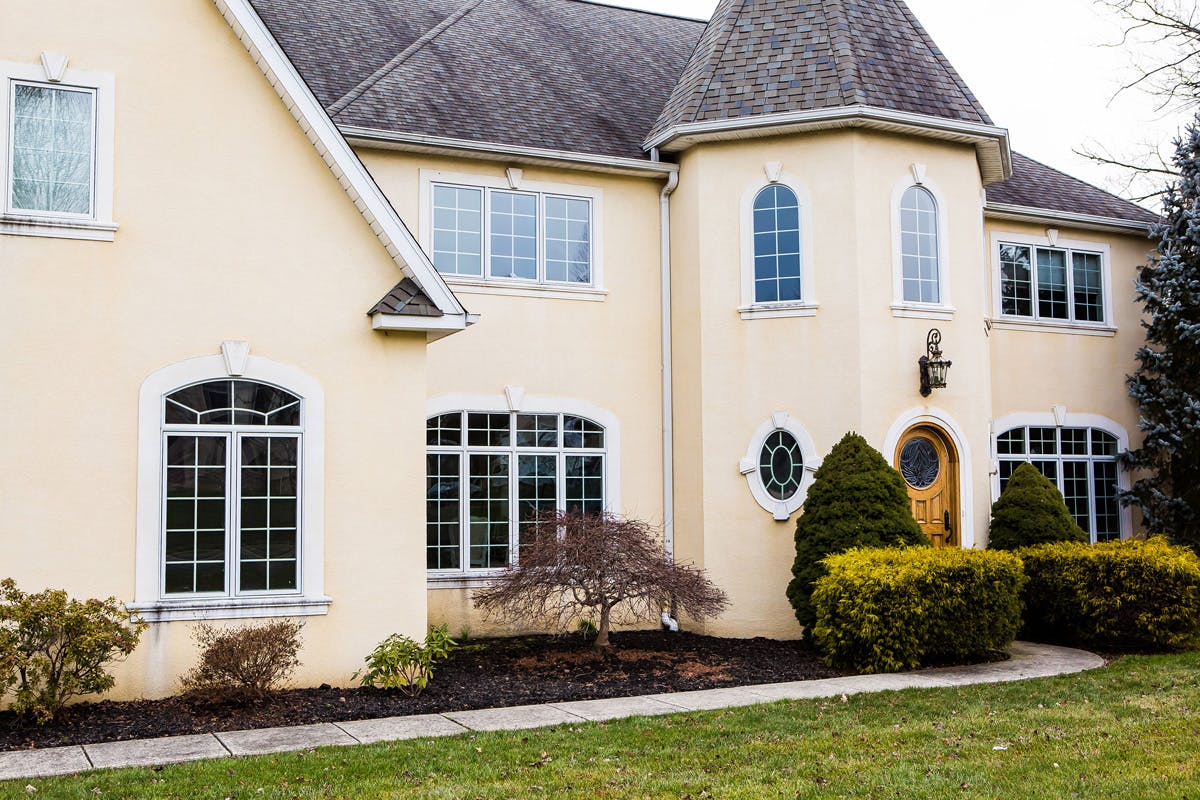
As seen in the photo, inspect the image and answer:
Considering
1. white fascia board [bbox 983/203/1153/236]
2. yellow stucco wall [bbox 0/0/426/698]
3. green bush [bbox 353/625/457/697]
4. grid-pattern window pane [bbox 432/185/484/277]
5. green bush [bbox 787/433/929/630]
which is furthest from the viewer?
white fascia board [bbox 983/203/1153/236]

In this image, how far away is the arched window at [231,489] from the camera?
977 centimetres

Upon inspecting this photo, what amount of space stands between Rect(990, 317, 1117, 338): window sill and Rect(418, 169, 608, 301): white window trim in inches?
228

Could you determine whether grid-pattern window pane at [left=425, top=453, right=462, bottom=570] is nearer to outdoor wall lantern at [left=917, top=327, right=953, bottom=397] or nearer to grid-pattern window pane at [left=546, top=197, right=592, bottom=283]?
grid-pattern window pane at [left=546, top=197, right=592, bottom=283]

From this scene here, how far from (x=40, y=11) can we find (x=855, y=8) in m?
9.51

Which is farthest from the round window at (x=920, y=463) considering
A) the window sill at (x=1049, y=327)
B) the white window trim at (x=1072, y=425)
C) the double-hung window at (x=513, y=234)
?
the double-hung window at (x=513, y=234)

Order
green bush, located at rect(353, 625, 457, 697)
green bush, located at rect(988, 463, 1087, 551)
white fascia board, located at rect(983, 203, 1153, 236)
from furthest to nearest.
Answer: white fascia board, located at rect(983, 203, 1153, 236) → green bush, located at rect(988, 463, 1087, 551) → green bush, located at rect(353, 625, 457, 697)

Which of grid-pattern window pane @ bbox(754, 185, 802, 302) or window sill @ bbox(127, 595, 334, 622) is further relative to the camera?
grid-pattern window pane @ bbox(754, 185, 802, 302)

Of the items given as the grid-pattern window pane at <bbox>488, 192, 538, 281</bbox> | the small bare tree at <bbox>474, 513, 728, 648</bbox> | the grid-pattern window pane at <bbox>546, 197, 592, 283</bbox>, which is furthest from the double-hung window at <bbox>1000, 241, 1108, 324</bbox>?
the small bare tree at <bbox>474, 513, 728, 648</bbox>

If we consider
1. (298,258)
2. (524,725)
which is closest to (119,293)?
(298,258)

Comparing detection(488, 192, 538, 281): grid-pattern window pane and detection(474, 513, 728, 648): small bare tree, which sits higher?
detection(488, 192, 538, 281): grid-pattern window pane

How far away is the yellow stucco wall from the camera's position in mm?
9391

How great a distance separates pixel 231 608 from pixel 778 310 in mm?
7153

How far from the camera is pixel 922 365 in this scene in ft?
44.5

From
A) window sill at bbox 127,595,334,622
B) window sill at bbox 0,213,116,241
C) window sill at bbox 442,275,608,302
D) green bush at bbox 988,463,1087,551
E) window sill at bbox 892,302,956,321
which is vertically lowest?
window sill at bbox 127,595,334,622
